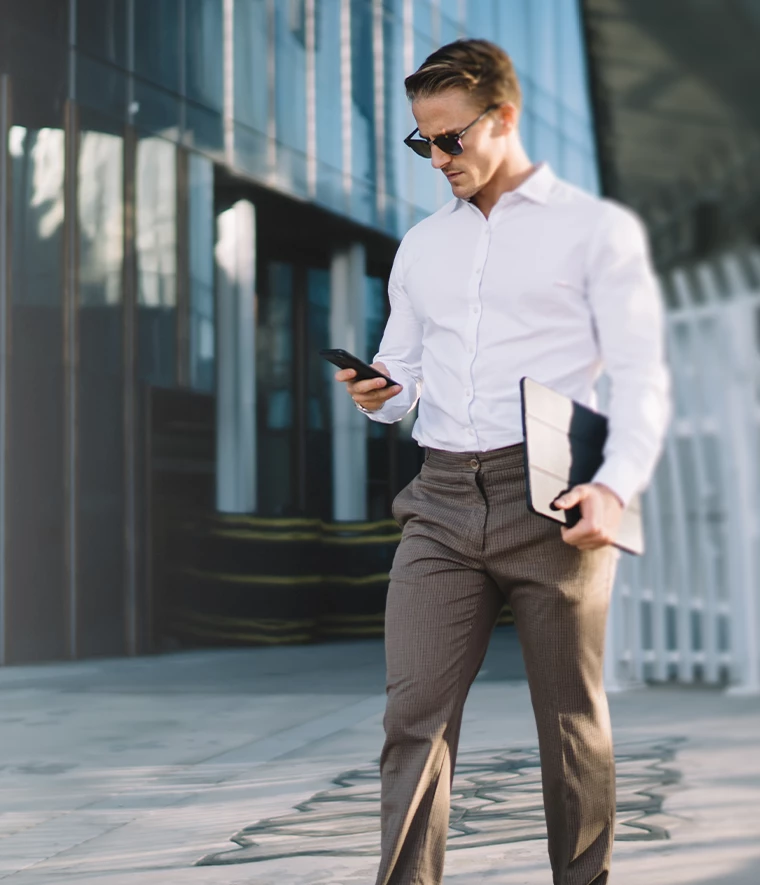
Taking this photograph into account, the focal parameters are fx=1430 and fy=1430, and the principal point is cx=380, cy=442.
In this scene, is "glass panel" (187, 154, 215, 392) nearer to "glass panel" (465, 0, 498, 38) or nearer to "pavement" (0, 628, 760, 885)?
"pavement" (0, 628, 760, 885)

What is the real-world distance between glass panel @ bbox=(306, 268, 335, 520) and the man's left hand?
310 inches

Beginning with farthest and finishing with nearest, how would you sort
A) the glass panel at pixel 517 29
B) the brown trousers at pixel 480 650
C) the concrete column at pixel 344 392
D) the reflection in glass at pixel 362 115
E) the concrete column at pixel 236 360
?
the glass panel at pixel 517 29, the reflection in glass at pixel 362 115, the concrete column at pixel 344 392, the concrete column at pixel 236 360, the brown trousers at pixel 480 650

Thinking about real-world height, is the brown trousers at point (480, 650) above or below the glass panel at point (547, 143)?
below

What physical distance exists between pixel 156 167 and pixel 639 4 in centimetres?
878

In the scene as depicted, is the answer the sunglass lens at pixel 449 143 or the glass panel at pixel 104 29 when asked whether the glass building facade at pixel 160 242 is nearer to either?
the glass panel at pixel 104 29

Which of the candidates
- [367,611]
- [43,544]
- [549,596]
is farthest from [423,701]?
[367,611]

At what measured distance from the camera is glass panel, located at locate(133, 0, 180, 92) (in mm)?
9164

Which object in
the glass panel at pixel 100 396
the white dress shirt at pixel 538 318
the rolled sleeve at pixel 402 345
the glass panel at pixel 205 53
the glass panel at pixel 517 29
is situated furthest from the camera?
the glass panel at pixel 517 29

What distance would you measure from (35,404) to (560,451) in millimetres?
6465

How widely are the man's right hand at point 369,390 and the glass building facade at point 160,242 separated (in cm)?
595

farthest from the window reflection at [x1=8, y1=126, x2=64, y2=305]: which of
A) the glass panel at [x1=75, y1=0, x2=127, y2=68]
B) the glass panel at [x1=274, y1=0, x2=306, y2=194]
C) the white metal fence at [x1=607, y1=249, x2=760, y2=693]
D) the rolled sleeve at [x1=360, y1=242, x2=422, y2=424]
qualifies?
the rolled sleeve at [x1=360, y1=242, x2=422, y2=424]

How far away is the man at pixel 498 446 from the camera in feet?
7.92

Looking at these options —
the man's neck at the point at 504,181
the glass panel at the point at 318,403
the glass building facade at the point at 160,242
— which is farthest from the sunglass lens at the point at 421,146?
the glass panel at the point at 318,403

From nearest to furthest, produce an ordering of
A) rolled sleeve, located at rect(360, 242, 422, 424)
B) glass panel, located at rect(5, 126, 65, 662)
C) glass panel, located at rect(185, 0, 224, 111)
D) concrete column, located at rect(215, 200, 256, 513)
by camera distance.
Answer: rolled sleeve, located at rect(360, 242, 422, 424), glass panel, located at rect(5, 126, 65, 662), glass panel, located at rect(185, 0, 224, 111), concrete column, located at rect(215, 200, 256, 513)
